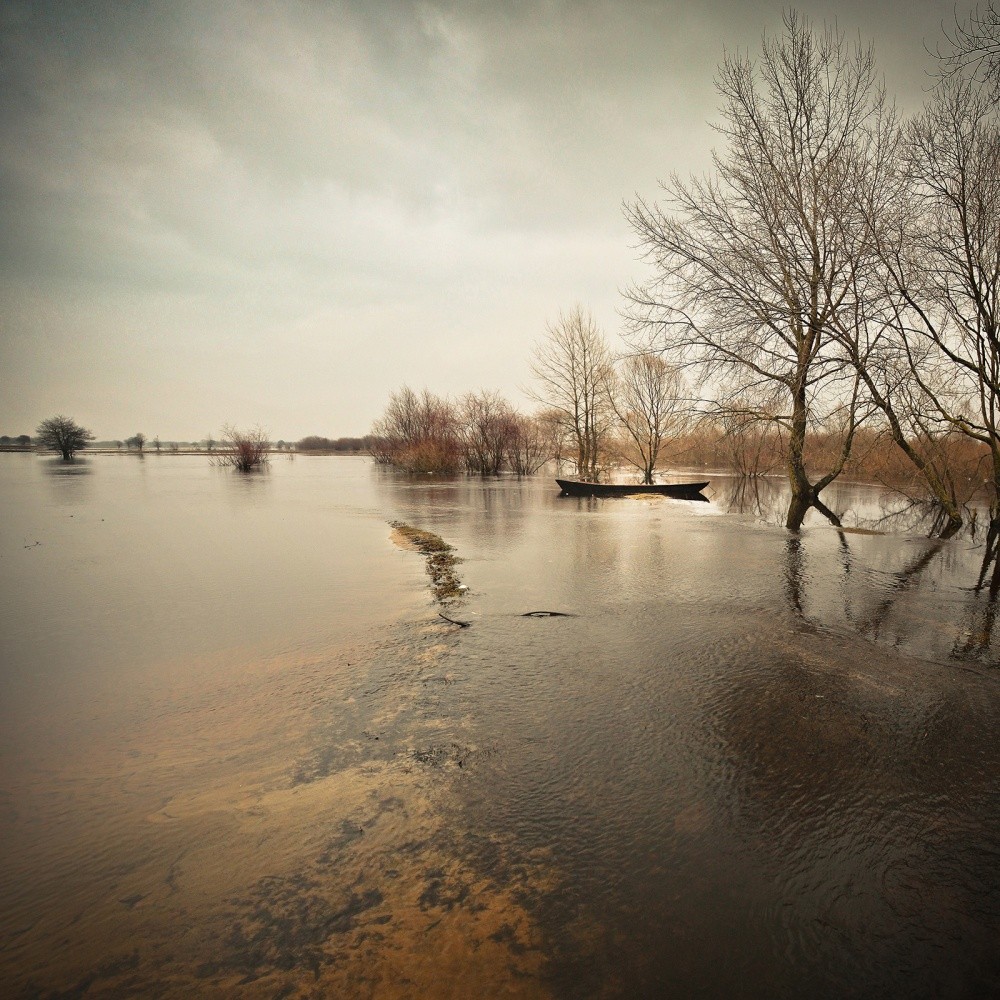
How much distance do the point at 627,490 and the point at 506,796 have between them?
22.2m

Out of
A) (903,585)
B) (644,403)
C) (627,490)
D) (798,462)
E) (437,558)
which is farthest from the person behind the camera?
(644,403)

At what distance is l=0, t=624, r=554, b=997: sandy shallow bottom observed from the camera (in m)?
2.13

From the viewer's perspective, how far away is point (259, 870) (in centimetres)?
263

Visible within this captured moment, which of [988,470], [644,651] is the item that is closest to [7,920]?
[644,651]

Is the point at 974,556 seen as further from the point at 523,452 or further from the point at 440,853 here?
the point at 523,452

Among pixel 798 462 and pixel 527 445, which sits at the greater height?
pixel 527 445

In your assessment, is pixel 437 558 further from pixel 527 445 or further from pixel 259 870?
pixel 527 445

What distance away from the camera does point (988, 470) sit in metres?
16.9

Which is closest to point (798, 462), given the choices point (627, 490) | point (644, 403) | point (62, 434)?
point (627, 490)

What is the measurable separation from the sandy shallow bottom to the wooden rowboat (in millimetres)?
20927

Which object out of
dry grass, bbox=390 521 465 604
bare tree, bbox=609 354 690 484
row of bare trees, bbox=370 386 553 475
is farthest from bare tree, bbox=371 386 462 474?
dry grass, bbox=390 521 465 604

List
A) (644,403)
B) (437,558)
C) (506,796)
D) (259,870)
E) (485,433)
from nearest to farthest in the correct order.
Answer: (259,870) → (506,796) → (437,558) → (644,403) → (485,433)

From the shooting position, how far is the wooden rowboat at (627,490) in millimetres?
23531

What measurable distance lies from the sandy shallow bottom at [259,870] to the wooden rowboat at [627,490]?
2093 cm
